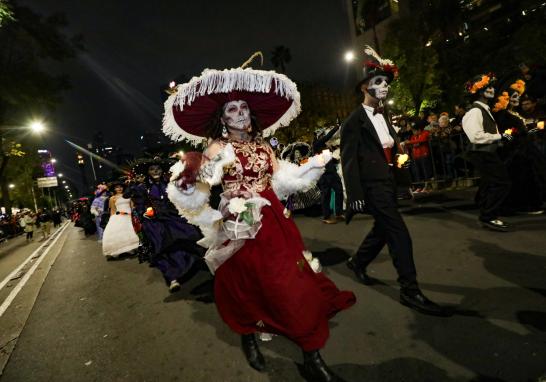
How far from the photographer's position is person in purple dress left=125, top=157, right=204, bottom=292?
5.38 m

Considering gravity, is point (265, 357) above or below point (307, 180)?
below

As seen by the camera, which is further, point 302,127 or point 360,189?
point 302,127

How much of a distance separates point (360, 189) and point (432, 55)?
2905 cm

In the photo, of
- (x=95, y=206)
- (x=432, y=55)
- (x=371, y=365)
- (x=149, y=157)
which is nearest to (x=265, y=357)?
(x=371, y=365)

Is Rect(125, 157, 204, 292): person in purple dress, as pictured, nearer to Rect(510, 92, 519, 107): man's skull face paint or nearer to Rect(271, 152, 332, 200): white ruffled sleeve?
Rect(271, 152, 332, 200): white ruffled sleeve

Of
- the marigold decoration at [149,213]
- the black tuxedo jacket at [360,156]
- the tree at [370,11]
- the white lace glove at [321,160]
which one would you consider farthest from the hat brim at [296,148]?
the tree at [370,11]

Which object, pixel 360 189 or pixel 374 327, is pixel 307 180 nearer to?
pixel 360 189

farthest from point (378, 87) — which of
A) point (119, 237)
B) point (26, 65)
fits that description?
point (26, 65)

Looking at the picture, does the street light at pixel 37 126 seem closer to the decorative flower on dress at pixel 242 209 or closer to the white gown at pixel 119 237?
the white gown at pixel 119 237

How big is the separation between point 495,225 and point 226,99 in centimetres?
449

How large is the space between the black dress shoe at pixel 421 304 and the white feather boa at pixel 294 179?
1.45 m

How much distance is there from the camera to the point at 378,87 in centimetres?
357

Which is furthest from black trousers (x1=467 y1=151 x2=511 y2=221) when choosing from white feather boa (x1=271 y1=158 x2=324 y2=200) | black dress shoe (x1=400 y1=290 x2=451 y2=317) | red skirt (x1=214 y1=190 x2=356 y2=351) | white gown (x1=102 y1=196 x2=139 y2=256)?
white gown (x1=102 y1=196 x2=139 y2=256)

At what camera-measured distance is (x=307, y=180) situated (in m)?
3.06
